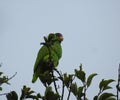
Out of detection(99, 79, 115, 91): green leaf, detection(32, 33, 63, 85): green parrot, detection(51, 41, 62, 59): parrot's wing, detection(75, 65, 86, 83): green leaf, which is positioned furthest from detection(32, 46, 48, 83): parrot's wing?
detection(99, 79, 115, 91): green leaf

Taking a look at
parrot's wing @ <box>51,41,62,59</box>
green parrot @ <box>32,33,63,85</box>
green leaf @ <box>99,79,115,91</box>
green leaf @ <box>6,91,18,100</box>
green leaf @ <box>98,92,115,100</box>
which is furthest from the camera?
parrot's wing @ <box>51,41,62,59</box>

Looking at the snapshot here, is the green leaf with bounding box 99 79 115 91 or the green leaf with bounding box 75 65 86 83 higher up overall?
the green leaf with bounding box 75 65 86 83

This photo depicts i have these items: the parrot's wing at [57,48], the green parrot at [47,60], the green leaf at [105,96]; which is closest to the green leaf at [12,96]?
the green parrot at [47,60]

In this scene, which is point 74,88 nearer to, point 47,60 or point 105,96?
point 105,96

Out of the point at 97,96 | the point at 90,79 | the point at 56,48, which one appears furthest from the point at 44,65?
the point at 97,96

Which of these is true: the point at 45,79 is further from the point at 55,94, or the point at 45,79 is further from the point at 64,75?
the point at 55,94

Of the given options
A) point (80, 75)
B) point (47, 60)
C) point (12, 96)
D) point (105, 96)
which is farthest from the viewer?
point (47, 60)

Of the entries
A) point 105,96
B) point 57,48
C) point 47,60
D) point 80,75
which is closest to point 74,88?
point 80,75

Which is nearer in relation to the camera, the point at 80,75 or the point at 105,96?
the point at 105,96

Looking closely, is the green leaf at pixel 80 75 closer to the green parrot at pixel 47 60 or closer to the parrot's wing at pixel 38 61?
the green parrot at pixel 47 60

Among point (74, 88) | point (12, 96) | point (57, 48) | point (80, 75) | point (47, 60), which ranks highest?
point (57, 48)

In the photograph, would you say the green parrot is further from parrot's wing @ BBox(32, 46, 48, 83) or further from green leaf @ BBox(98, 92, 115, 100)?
green leaf @ BBox(98, 92, 115, 100)

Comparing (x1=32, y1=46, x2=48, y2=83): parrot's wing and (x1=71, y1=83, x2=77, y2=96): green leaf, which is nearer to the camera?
(x1=71, y1=83, x2=77, y2=96): green leaf

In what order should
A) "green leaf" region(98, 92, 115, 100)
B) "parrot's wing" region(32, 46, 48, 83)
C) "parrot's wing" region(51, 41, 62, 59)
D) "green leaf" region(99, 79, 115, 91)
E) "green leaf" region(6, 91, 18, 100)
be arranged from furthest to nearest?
1. "parrot's wing" region(51, 41, 62, 59)
2. "parrot's wing" region(32, 46, 48, 83)
3. "green leaf" region(99, 79, 115, 91)
4. "green leaf" region(98, 92, 115, 100)
5. "green leaf" region(6, 91, 18, 100)
